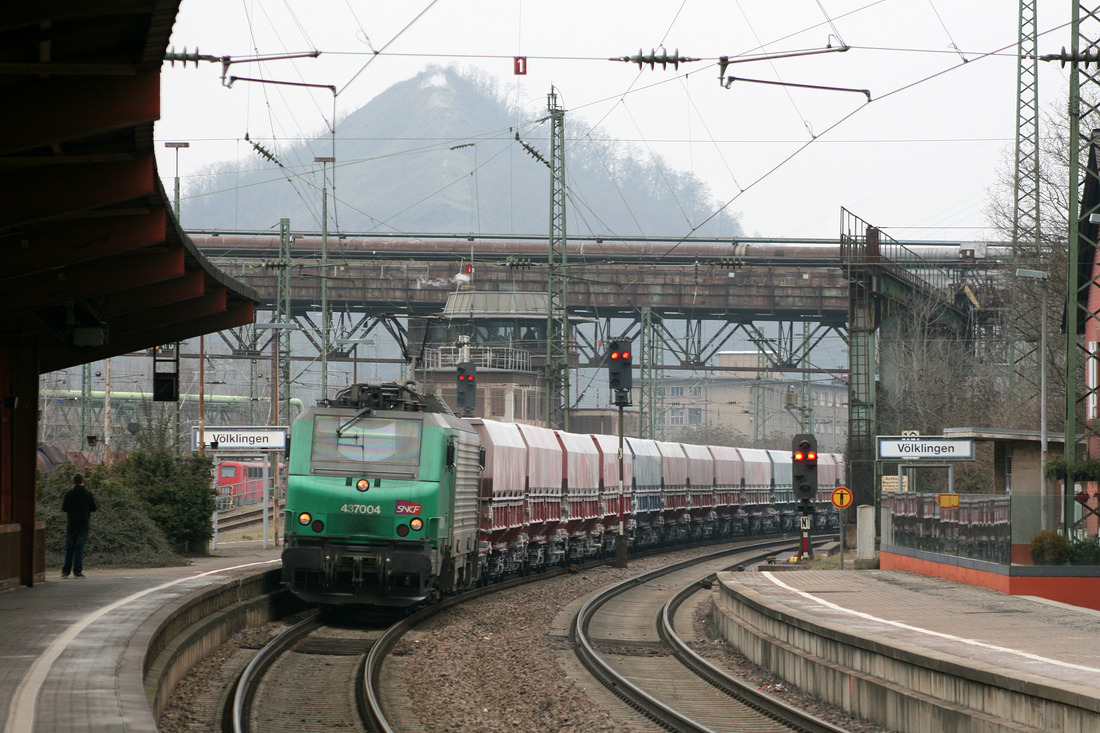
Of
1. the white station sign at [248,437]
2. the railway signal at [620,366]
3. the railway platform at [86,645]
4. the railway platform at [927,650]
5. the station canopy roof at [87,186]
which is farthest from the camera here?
the railway signal at [620,366]

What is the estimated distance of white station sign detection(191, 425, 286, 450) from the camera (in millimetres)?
29469

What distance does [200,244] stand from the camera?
213 ft

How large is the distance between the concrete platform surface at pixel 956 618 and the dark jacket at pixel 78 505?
415 inches

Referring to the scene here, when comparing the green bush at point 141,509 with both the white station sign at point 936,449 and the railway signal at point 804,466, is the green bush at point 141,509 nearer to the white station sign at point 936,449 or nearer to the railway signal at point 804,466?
the railway signal at point 804,466

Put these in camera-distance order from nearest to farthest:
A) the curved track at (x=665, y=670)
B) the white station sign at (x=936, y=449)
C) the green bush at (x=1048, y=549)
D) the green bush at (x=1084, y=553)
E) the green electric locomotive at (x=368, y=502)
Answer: the curved track at (x=665, y=670)
the green electric locomotive at (x=368, y=502)
the green bush at (x=1048, y=549)
the green bush at (x=1084, y=553)
the white station sign at (x=936, y=449)

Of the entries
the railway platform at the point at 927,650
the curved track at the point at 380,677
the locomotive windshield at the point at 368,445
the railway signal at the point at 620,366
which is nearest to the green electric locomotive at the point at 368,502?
the locomotive windshield at the point at 368,445

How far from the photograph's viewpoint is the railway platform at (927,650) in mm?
10492

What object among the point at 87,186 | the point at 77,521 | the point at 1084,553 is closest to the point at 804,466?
the point at 1084,553

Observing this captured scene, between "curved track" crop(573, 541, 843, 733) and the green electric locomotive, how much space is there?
2.71 metres

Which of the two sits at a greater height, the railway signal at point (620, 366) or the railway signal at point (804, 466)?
the railway signal at point (620, 366)

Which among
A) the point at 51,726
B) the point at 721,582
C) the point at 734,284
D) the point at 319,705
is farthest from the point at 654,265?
the point at 51,726

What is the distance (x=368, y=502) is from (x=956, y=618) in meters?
8.08

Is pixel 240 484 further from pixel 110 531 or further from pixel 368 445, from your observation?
pixel 368 445

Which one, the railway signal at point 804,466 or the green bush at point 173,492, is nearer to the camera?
the green bush at point 173,492
